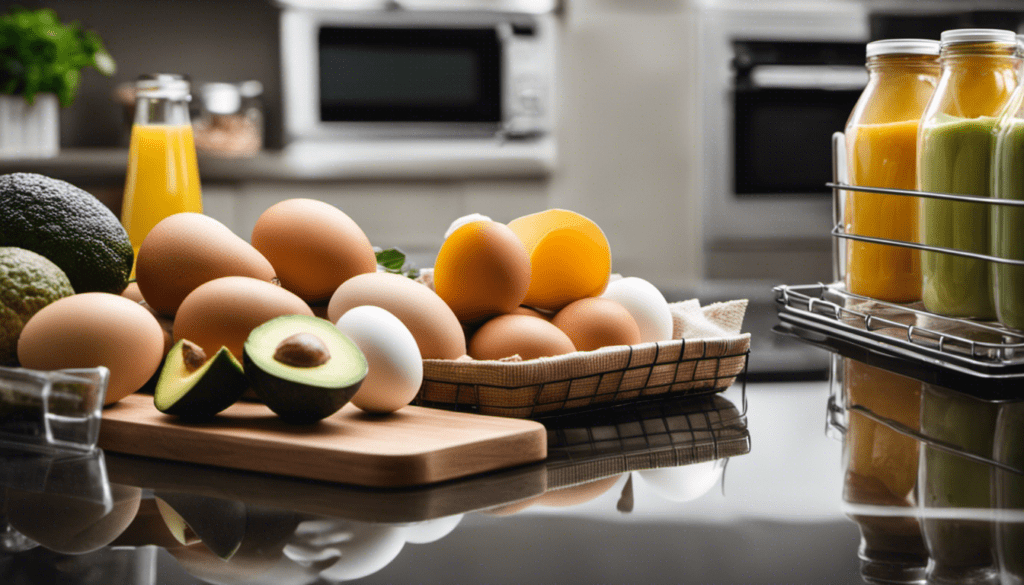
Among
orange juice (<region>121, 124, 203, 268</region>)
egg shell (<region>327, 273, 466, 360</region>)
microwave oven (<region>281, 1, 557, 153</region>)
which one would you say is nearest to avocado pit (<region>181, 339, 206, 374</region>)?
egg shell (<region>327, 273, 466, 360</region>)

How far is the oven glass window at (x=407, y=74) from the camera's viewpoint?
289 cm

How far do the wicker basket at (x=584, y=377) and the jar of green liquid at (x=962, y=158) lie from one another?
207 millimetres

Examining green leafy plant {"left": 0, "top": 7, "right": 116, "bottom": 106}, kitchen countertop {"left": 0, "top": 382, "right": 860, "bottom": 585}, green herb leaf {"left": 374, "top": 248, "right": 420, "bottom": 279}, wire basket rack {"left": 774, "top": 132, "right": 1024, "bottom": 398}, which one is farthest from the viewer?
green leafy plant {"left": 0, "top": 7, "right": 116, "bottom": 106}

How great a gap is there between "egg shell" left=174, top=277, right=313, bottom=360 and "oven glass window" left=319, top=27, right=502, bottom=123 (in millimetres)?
2308

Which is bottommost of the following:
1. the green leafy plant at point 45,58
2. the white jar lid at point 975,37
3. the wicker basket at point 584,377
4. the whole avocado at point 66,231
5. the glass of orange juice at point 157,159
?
the wicker basket at point 584,377

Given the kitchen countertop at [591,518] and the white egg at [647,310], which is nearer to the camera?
the kitchen countertop at [591,518]

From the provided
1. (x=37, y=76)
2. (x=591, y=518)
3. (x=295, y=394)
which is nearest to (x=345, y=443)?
(x=295, y=394)

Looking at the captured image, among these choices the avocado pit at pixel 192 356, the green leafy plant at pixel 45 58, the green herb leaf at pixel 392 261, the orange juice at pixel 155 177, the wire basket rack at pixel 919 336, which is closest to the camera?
the avocado pit at pixel 192 356

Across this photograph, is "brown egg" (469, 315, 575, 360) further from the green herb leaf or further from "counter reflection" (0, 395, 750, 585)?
the green herb leaf

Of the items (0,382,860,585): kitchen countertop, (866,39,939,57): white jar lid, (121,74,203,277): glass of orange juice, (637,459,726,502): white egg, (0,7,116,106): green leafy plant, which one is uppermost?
(0,7,116,106): green leafy plant

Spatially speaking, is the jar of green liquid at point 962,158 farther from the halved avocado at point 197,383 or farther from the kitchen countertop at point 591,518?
the halved avocado at point 197,383

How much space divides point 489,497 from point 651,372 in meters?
0.23

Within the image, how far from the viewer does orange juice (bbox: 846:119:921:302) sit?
0.91 metres

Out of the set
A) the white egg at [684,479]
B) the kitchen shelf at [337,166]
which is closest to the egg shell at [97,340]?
the white egg at [684,479]
